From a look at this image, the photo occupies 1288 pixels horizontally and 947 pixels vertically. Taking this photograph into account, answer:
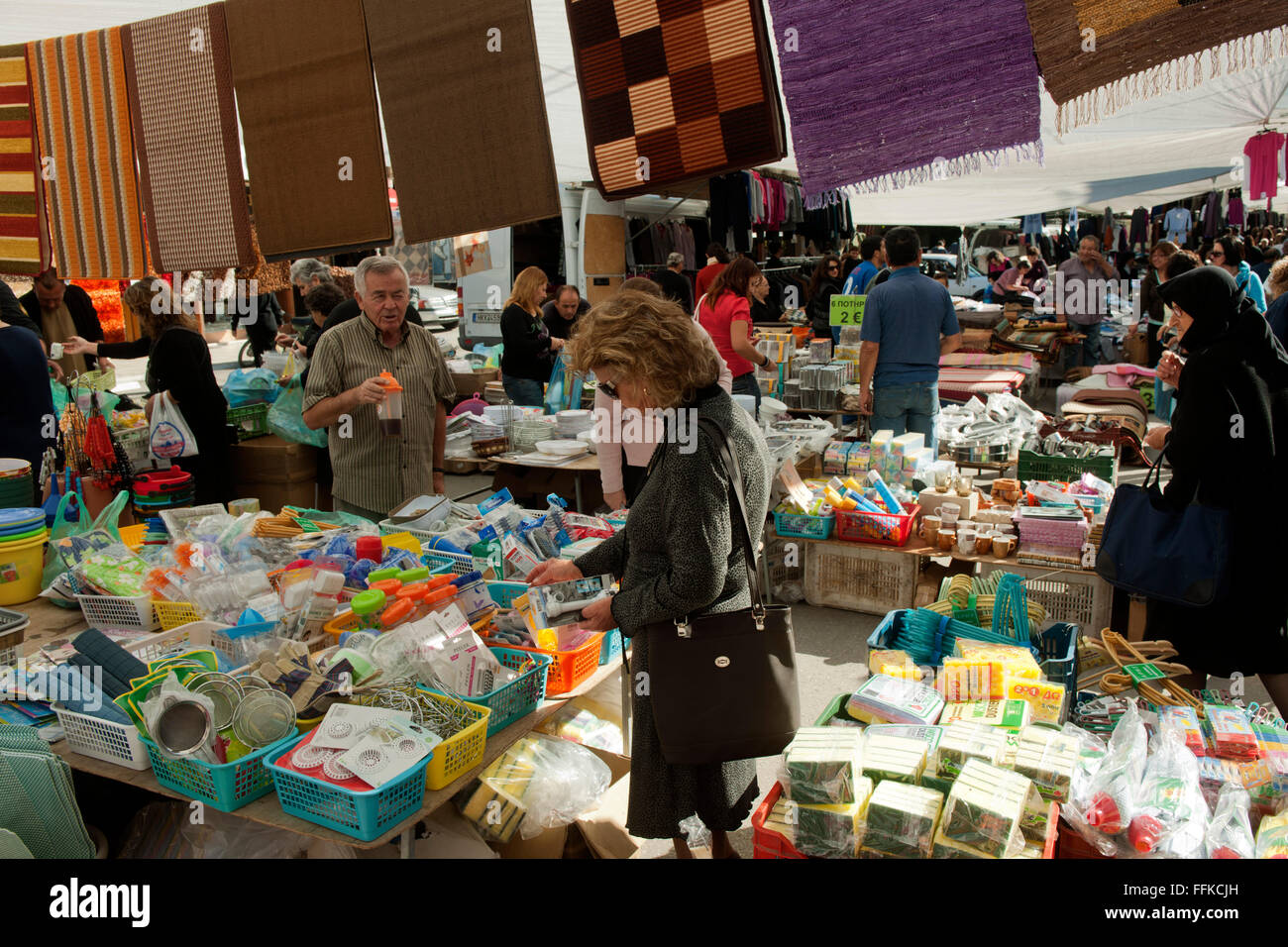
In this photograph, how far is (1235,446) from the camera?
3084 millimetres

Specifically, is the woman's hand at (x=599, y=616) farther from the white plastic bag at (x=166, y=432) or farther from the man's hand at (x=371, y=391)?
the white plastic bag at (x=166, y=432)

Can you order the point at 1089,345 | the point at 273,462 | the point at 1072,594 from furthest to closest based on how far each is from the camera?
the point at 1089,345, the point at 273,462, the point at 1072,594

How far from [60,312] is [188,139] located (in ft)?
16.6

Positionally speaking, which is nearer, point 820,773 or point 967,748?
point 820,773

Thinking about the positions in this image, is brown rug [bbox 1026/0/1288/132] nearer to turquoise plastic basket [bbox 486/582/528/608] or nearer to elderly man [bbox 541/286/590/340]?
turquoise plastic basket [bbox 486/582/528/608]

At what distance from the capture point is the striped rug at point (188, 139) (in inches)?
116

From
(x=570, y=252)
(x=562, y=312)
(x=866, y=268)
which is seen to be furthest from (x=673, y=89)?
(x=570, y=252)

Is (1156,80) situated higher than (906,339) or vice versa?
(1156,80)

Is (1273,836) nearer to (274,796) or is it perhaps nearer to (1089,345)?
(274,796)

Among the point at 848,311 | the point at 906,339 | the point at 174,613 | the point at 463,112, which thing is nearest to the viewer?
the point at 463,112

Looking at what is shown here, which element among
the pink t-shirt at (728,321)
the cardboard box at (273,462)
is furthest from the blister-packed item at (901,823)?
the cardboard box at (273,462)

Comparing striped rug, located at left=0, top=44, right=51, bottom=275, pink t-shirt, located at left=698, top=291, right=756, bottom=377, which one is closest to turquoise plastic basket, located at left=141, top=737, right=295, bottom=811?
striped rug, located at left=0, top=44, right=51, bottom=275
